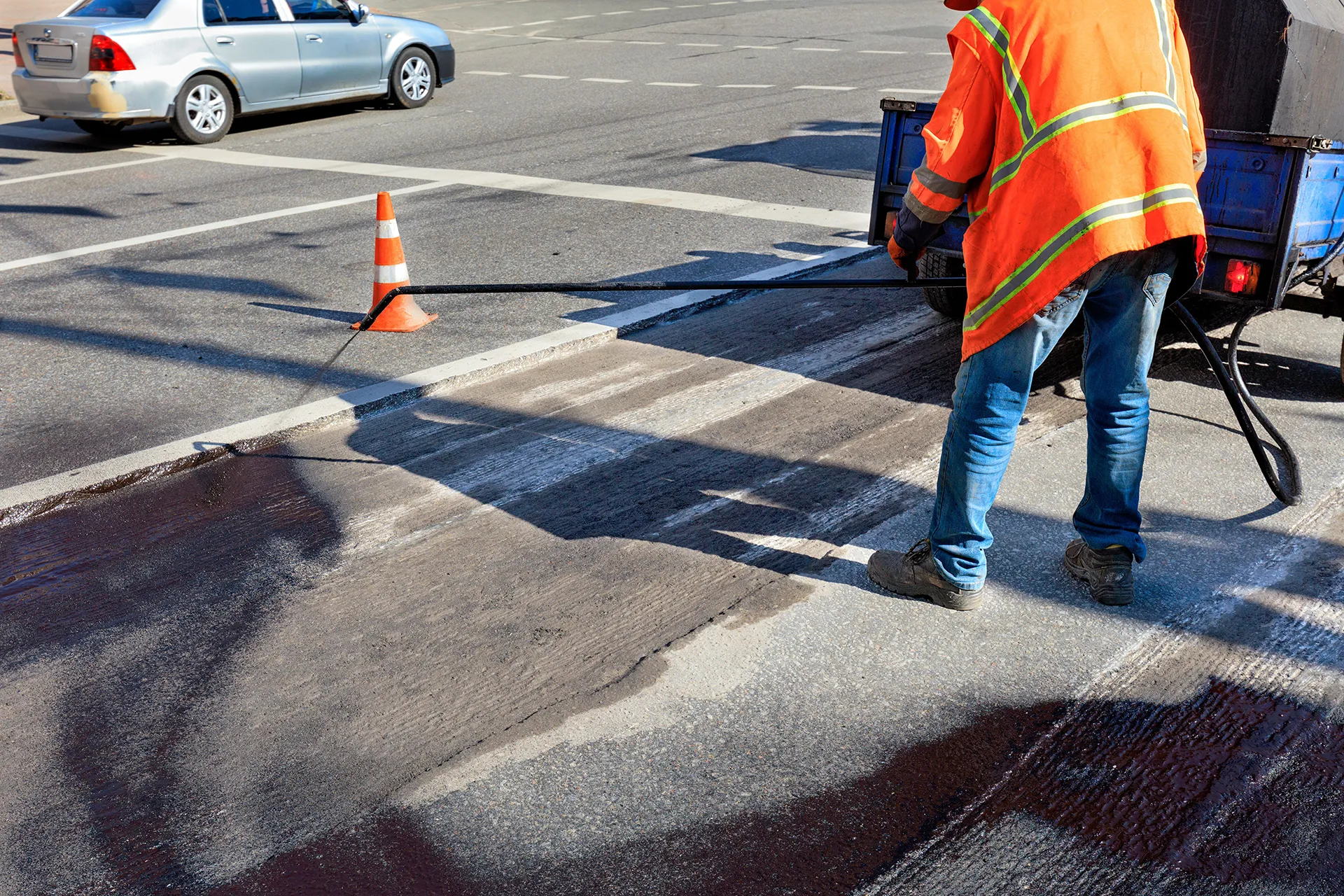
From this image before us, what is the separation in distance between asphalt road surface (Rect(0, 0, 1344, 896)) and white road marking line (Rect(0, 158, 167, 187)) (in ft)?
12.7

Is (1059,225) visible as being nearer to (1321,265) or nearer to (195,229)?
(1321,265)

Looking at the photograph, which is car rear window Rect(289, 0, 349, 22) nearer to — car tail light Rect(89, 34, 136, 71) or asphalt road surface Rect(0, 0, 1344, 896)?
car tail light Rect(89, 34, 136, 71)

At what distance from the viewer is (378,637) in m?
3.75

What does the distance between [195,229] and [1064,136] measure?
719cm

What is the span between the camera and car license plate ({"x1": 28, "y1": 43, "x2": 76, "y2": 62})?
37.7 ft

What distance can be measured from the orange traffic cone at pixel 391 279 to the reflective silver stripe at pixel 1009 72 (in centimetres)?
397

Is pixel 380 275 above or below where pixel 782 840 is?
above

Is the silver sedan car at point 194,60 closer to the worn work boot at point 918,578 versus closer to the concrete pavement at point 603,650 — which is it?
the concrete pavement at point 603,650

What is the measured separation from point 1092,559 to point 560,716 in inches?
69.8

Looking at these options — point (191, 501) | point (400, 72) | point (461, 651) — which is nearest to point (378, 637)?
point (461, 651)

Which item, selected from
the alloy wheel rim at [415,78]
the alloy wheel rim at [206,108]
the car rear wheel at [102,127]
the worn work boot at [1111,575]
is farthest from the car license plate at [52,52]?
the worn work boot at [1111,575]

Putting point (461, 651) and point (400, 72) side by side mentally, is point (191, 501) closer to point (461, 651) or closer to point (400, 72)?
point (461, 651)

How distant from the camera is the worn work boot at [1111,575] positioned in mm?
3871

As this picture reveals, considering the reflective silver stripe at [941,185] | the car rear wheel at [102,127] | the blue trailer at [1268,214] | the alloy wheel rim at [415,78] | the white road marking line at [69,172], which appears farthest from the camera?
the alloy wheel rim at [415,78]
